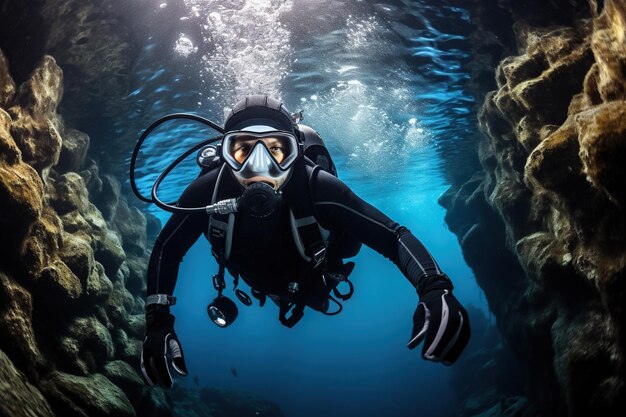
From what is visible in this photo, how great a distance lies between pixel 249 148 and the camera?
3988 millimetres

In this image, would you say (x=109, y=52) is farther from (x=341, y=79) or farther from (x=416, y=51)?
(x=416, y=51)

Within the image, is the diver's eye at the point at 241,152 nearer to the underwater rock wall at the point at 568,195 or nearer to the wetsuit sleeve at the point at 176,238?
the wetsuit sleeve at the point at 176,238

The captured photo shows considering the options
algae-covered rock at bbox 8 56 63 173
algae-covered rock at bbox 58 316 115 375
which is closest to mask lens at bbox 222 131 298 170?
algae-covered rock at bbox 8 56 63 173

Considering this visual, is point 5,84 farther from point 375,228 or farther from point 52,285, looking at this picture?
point 375,228

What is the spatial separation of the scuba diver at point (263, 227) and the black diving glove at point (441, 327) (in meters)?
0.41

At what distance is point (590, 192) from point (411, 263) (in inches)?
153

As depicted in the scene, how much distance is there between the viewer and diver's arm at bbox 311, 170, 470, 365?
2.16 metres

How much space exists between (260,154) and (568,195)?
4967 millimetres

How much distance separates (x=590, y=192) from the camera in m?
4.77

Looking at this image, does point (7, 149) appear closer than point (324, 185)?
No

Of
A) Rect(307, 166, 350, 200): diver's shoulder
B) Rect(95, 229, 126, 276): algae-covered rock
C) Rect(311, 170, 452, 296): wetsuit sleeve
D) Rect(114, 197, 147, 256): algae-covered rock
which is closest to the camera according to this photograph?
Rect(311, 170, 452, 296): wetsuit sleeve

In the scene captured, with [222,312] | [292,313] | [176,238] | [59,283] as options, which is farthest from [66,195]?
[292,313]

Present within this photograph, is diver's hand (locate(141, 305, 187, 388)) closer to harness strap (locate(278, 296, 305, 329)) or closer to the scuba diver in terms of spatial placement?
the scuba diver

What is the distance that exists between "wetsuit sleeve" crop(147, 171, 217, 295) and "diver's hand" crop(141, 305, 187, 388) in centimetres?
38
